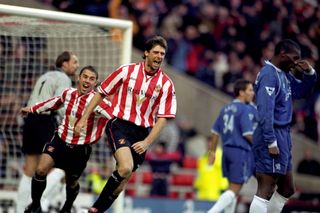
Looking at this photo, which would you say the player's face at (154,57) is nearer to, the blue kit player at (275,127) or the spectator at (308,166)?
the blue kit player at (275,127)

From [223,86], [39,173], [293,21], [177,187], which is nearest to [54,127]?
[39,173]

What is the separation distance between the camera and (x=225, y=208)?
13016 millimetres

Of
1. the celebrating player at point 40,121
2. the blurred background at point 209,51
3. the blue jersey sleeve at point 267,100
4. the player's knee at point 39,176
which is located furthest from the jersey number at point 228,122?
the blurred background at point 209,51

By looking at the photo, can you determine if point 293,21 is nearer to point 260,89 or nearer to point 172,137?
point 172,137

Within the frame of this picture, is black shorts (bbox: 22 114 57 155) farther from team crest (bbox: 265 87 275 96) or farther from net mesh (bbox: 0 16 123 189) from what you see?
team crest (bbox: 265 87 275 96)

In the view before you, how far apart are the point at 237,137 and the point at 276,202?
2479mm

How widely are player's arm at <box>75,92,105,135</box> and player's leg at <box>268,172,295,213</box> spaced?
2237mm

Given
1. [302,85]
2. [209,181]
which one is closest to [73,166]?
[302,85]

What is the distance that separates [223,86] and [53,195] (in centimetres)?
900

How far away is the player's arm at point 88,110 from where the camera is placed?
10383mm

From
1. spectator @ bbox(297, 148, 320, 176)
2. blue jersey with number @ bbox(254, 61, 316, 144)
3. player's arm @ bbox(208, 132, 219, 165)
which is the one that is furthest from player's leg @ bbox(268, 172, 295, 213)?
spectator @ bbox(297, 148, 320, 176)

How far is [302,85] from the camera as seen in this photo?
11023 mm

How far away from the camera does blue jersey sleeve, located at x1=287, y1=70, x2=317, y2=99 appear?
11.0 metres

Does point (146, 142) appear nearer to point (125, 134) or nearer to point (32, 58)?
point (125, 134)
